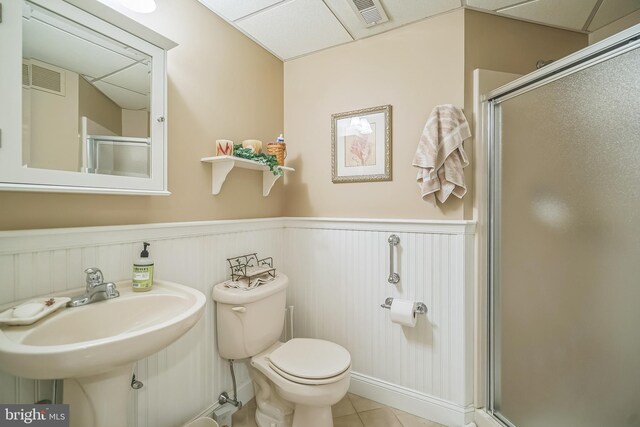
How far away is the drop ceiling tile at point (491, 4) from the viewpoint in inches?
60.9

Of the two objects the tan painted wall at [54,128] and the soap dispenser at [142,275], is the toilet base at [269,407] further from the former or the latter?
the tan painted wall at [54,128]

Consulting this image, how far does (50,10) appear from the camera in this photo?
970 mm

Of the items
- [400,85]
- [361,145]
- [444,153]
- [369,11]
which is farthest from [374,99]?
[444,153]

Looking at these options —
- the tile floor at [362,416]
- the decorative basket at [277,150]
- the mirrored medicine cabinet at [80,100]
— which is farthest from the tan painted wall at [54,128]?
the tile floor at [362,416]

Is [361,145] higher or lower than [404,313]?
higher

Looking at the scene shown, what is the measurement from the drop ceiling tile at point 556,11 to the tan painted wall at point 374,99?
0.35 meters

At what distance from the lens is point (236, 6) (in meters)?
1.60

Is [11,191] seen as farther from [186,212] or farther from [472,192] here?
[472,192]

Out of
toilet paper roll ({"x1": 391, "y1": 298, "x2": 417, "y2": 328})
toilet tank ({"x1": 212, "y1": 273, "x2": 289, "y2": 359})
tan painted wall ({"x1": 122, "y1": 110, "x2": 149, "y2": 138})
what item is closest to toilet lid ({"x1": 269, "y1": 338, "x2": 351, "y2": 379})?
toilet tank ({"x1": 212, "y1": 273, "x2": 289, "y2": 359})

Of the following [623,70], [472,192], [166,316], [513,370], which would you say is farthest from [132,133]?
[513,370]

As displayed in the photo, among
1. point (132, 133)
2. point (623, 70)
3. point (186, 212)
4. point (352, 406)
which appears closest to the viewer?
point (623, 70)

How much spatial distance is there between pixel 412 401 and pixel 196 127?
202 centimetres

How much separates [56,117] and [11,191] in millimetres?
283

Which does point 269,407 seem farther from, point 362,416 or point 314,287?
point 314,287
